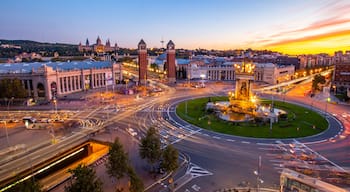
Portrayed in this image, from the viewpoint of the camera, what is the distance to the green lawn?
157 feet

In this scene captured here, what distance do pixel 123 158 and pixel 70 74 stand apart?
78738mm

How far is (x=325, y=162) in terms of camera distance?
35219mm

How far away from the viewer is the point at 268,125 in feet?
174

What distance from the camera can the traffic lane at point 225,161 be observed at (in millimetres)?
29844

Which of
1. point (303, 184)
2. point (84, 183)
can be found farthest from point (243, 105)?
point (84, 183)

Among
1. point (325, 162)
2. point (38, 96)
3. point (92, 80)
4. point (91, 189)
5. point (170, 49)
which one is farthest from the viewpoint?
point (170, 49)

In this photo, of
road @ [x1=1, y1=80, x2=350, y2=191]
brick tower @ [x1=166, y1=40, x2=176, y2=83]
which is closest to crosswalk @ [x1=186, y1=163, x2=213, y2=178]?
road @ [x1=1, y1=80, x2=350, y2=191]

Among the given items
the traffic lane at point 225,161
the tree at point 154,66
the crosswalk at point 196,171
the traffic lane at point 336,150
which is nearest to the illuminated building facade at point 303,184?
the traffic lane at point 225,161

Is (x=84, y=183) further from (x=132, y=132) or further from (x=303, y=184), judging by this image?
(x=132, y=132)

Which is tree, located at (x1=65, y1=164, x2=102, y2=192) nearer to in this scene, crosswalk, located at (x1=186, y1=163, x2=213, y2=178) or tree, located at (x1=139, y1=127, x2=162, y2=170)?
tree, located at (x1=139, y1=127, x2=162, y2=170)

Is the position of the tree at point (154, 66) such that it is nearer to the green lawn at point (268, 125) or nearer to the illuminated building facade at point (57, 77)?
the illuminated building facade at point (57, 77)

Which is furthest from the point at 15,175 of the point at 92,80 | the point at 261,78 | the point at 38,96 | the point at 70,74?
the point at 261,78

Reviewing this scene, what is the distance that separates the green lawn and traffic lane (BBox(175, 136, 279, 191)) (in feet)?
23.5

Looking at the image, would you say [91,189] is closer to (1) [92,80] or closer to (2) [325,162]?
(2) [325,162]
